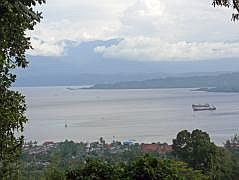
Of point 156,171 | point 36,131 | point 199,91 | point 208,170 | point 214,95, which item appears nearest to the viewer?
point 156,171

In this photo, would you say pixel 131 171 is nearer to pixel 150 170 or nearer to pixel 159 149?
pixel 150 170

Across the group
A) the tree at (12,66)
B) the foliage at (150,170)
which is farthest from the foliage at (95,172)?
the tree at (12,66)

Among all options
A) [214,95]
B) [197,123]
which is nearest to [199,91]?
[214,95]

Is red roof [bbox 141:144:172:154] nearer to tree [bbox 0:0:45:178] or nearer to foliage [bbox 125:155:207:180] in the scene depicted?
foliage [bbox 125:155:207:180]

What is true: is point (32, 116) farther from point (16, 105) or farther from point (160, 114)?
point (16, 105)

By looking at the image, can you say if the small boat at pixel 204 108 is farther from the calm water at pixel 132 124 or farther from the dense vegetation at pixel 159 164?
the dense vegetation at pixel 159 164

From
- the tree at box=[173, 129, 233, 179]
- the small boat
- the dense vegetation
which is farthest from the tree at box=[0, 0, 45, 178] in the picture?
the small boat
